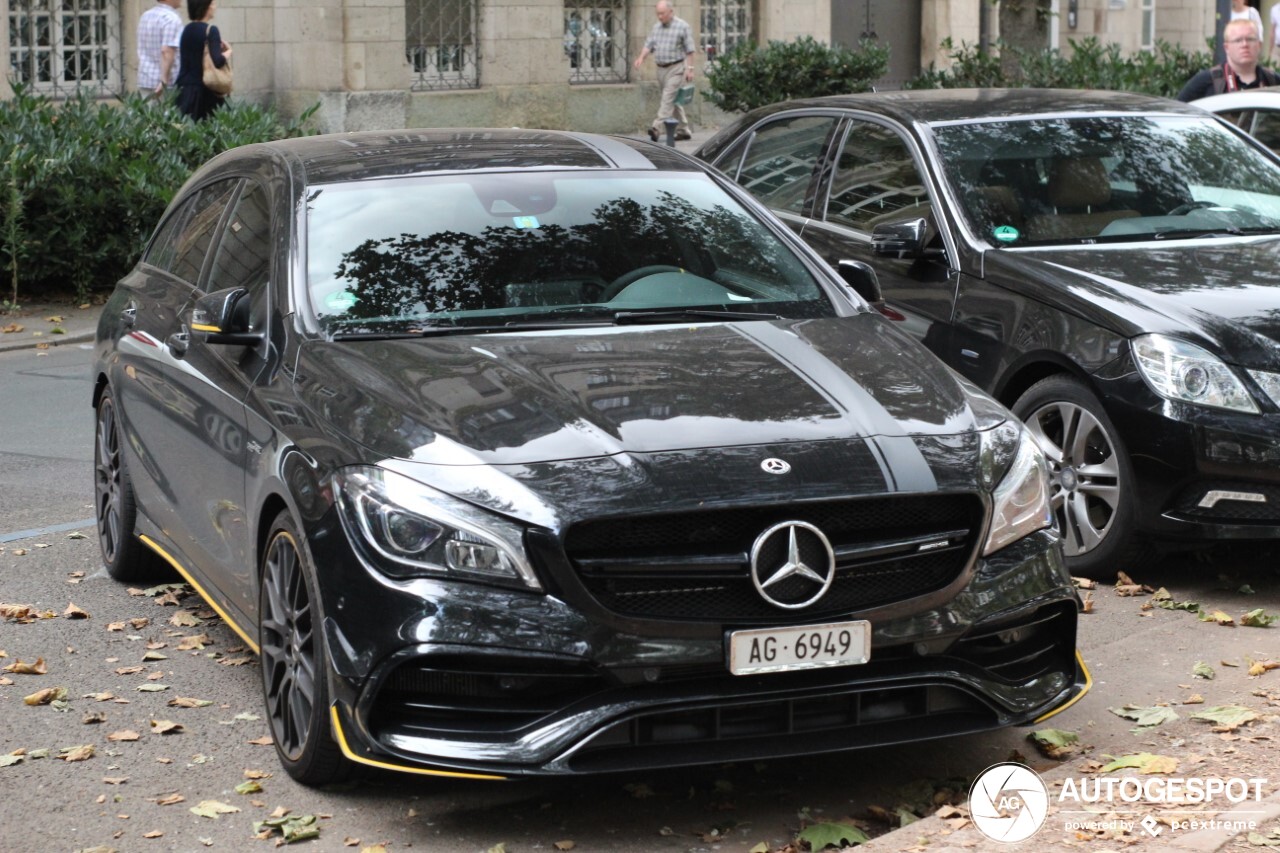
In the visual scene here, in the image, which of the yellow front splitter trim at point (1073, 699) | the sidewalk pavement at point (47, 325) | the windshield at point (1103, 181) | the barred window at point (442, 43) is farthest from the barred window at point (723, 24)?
the yellow front splitter trim at point (1073, 699)

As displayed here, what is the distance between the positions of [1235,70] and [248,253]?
985 cm

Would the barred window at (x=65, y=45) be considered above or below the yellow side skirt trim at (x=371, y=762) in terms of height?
above

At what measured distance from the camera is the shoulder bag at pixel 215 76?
16.3 meters

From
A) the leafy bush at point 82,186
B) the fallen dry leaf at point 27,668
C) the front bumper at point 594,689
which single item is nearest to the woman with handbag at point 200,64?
the leafy bush at point 82,186

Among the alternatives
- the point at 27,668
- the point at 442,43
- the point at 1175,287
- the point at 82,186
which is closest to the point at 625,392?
the point at 27,668

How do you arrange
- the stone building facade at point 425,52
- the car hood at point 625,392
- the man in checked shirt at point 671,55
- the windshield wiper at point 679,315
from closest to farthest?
the car hood at point 625,392 → the windshield wiper at point 679,315 → the stone building facade at point 425,52 → the man in checked shirt at point 671,55

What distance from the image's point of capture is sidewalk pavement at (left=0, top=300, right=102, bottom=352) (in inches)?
506

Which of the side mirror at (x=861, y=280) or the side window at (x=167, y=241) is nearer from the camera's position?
the side mirror at (x=861, y=280)

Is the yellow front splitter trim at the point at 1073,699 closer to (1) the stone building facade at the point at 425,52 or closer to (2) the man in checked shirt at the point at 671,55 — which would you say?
(1) the stone building facade at the point at 425,52

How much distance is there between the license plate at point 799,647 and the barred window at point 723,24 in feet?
85.8

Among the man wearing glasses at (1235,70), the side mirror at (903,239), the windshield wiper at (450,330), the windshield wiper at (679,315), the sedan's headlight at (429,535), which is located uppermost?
the man wearing glasses at (1235,70)

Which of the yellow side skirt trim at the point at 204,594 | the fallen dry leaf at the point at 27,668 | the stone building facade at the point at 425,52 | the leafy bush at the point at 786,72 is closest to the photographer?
the yellow side skirt trim at the point at 204,594

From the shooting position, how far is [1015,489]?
488cm
